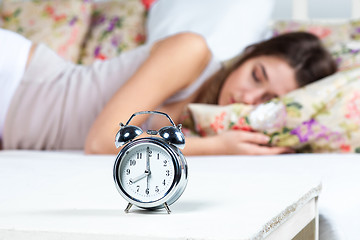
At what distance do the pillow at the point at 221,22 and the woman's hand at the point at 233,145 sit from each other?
71cm

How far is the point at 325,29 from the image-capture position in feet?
7.14

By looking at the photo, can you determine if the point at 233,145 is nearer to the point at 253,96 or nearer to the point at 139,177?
the point at 253,96

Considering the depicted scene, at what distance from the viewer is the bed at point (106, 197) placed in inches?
22.1

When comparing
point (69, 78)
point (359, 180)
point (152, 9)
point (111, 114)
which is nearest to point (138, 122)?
point (111, 114)

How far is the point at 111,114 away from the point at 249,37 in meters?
0.90

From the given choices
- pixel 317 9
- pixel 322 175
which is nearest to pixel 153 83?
pixel 322 175

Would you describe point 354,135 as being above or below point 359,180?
above

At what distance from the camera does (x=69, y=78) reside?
1913 millimetres

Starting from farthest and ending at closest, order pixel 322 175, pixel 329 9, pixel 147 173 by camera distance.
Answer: pixel 329 9 < pixel 322 175 < pixel 147 173

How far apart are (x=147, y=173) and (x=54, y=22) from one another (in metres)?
2.10

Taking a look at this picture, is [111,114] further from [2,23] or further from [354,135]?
[2,23]

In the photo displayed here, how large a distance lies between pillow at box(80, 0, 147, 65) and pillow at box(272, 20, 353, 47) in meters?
0.62

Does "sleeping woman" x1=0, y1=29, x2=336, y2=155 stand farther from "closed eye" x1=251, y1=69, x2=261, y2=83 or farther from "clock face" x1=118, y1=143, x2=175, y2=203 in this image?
"clock face" x1=118, y1=143, x2=175, y2=203

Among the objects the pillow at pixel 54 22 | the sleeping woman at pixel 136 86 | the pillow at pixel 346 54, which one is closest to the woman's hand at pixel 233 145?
the sleeping woman at pixel 136 86
